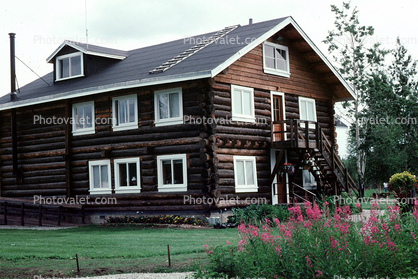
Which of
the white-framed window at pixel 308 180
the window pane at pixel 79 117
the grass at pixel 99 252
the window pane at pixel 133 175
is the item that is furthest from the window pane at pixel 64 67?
the white-framed window at pixel 308 180

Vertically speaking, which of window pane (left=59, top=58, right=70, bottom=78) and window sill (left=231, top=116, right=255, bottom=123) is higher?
window pane (left=59, top=58, right=70, bottom=78)

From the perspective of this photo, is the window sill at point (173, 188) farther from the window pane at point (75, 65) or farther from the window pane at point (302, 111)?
the window pane at point (75, 65)

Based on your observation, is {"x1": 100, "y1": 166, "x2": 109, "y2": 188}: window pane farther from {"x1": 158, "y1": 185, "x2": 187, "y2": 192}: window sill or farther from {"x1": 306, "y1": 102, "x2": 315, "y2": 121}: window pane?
{"x1": 306, "y1": 102, "x2": 315, "y2": 121}: window pane

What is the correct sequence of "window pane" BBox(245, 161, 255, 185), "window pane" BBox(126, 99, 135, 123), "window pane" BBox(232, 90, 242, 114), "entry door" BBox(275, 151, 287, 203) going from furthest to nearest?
"entry door" BBox(275, 151, 287, 203) → "window pane" BBox(126, 99, 135, 123) → "window pane" BBox(245, 161, 255, 185) → "window pane" BBox(232, 90, 242, 114)

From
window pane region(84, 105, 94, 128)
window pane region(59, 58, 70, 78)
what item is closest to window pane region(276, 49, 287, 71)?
window pane region(84, 105, 94, 128)

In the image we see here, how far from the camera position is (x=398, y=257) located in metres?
7.98

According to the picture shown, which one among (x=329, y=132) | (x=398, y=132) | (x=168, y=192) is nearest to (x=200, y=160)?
(x=168, y=192)

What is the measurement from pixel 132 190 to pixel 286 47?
33.8 ft

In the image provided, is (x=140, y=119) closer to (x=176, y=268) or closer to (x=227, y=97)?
(x=227, y=97)

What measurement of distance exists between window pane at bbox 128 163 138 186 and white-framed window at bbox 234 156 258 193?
4613 millimetres

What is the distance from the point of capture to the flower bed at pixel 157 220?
69.6 feet

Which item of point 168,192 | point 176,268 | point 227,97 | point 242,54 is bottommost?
point 176,268

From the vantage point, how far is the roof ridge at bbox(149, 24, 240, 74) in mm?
22172

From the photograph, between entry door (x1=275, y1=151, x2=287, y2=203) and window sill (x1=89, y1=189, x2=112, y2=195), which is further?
entry door (x1=275, y1=151, x2=287, y2=203)
